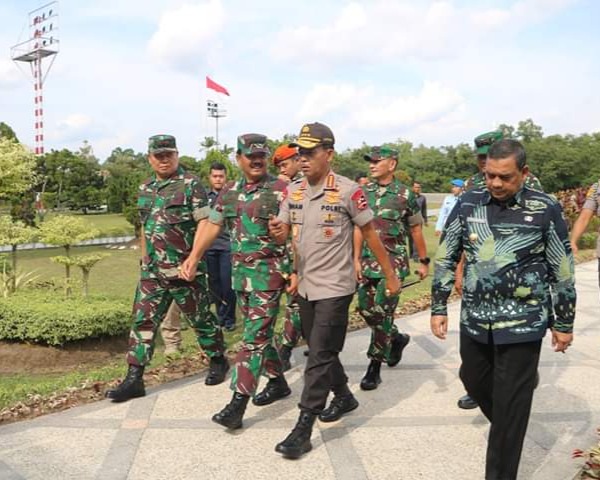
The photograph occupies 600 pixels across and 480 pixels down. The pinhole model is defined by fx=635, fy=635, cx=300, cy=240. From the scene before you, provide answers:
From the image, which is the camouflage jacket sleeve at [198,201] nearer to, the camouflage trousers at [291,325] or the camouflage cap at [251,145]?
the camouflage cap at [251,145]

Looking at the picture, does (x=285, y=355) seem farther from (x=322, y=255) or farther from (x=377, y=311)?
(x=322, y=255)

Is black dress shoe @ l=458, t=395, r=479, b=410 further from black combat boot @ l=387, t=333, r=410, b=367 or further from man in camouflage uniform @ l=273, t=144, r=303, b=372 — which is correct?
man in camouflage uniform @ l=273, t=144, r=303, b=372

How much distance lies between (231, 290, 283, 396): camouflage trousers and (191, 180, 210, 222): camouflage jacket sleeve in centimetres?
72

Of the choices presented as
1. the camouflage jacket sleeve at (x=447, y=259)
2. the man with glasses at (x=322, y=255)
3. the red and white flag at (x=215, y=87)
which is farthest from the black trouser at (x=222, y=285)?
the red and white flag at (x=215, y=87)

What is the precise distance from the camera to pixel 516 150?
2781 mm

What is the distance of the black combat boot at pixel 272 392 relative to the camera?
4234 mm

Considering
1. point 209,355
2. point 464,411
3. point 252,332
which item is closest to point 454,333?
point 464,411

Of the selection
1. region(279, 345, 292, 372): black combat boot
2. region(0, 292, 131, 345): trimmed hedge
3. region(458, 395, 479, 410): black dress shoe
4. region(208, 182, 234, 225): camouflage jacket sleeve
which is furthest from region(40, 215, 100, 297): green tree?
region(458, 395, 479, 410): black dress shoe

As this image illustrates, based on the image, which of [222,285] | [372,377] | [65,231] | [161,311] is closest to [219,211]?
[161,311]

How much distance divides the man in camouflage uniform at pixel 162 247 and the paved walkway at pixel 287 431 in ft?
1.25

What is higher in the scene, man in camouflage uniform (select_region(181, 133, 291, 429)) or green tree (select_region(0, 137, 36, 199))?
green tree (select_region(0, 137, 36, 199))

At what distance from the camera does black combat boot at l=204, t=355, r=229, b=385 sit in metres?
4.61

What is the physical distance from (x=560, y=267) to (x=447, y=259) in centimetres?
51

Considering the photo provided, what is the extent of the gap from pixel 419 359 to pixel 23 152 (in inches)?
264
